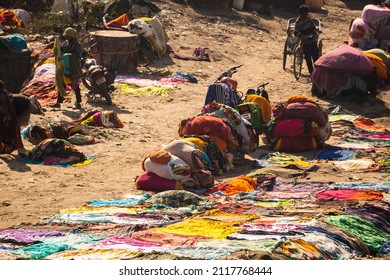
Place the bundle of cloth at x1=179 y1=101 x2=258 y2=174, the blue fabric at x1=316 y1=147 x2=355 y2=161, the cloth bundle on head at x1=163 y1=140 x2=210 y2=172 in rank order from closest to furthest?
1. the cloth bundle on head at x1=163 y1=140 x2=210 y2=172
2. the bundle of cloth at x1=179 y1=101 x2=258 y2=174
3. the blue fabric at x1=316 y1=147 x2=355 y2=161

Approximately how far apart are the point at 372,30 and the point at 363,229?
1118cm

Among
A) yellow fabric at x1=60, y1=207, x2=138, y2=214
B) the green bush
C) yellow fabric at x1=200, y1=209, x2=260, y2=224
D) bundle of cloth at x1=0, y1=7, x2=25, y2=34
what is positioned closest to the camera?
yellow fabric at x1=200, y1=209, x2=260, y2=224

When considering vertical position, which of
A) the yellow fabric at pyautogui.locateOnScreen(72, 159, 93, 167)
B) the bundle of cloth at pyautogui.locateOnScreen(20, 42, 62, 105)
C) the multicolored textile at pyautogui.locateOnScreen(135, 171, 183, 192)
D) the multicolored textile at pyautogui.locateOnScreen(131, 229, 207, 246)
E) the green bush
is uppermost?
the multicolored textile at pyautogui.locateOnScreen(131, 229, 207, 246)

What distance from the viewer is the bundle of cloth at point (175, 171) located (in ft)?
33.7

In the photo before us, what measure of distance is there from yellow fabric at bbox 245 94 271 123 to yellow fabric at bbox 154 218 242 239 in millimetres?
5084

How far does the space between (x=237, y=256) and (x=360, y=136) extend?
7.27m

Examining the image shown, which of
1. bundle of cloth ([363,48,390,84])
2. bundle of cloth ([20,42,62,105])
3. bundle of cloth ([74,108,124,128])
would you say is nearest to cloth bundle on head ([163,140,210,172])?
bundle of cloth ([74,108,124,128])

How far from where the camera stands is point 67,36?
14.6m

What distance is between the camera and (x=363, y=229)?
8.09 metres

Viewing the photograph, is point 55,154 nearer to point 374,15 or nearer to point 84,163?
point 84,163

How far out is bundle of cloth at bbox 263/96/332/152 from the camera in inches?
498

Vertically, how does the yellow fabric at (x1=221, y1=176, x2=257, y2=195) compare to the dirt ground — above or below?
above

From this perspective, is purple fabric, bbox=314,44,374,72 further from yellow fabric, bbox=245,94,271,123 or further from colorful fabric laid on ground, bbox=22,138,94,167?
colorful fabric laid on ground, bbox=22,138,94,167

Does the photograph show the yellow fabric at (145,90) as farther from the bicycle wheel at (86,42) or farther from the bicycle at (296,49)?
the bicycle at (296,49)
